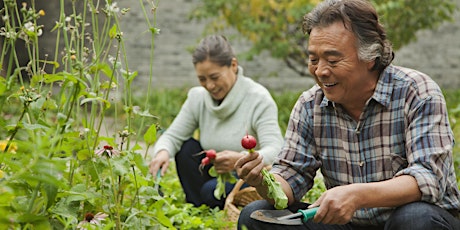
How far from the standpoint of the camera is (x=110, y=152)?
2.22 meters

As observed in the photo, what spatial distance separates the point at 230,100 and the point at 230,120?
0.53 ft

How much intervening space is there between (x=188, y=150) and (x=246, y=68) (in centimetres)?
654

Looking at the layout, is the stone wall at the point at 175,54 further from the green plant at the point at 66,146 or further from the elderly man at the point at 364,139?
the green plant at the point at 66,146

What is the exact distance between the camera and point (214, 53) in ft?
12.6

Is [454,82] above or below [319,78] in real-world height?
below

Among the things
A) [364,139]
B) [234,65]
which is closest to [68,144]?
[364,139]

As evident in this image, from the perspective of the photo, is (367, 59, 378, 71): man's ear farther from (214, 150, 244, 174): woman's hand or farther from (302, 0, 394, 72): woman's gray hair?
(214, 150, 244, 174): woman's hand

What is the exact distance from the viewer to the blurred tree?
794cm

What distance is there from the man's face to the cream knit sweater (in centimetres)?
130

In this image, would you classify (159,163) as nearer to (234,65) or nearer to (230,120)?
(230,120)

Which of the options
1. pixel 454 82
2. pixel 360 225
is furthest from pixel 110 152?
pixel 454 82

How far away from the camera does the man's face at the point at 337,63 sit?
2.39 m

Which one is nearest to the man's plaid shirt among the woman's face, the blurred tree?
the woman's face

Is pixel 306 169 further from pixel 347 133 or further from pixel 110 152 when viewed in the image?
pixel 110 152
